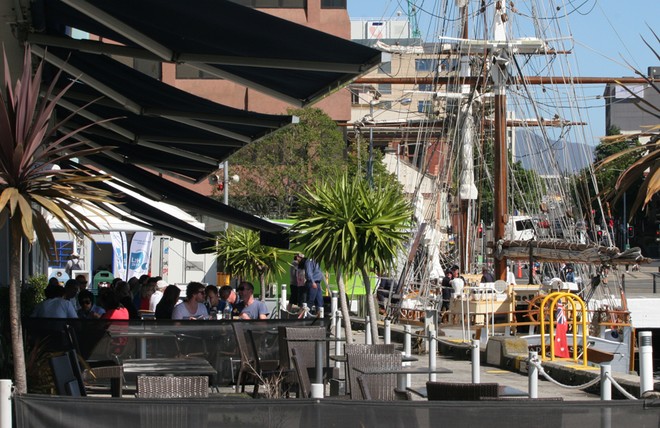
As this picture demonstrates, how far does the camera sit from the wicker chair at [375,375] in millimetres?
10508

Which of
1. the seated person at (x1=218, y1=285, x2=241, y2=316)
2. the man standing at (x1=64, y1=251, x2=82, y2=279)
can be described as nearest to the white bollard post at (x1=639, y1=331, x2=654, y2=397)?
the seated person at (x1=218, y1=285, x2=241, y2=316)

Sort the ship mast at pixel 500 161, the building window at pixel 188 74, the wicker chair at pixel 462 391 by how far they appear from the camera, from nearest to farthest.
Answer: the wicker chair at pixel 462 391 → the ship mast at pixel 500 161 → the building window at pixel 188 74

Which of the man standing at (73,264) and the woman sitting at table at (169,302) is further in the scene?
the man standing at (73,264)

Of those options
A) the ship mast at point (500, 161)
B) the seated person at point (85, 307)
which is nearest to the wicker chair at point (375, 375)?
the seated person at point (85, 307)

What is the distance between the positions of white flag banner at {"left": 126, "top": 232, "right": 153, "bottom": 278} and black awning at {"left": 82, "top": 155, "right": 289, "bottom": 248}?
380 inches

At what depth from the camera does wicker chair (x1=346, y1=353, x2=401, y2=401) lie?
10508 mm

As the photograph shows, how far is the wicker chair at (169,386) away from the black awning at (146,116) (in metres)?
3.12

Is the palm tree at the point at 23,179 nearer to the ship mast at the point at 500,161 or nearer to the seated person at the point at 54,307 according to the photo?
the seated person at the point at 54,307

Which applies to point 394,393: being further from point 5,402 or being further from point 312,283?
point 312,283

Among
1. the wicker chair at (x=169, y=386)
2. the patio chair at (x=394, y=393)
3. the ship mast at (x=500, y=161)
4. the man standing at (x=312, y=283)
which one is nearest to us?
the wicker chair at (x=169, y=386)

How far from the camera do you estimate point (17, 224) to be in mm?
7871

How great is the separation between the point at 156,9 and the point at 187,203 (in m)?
7.12

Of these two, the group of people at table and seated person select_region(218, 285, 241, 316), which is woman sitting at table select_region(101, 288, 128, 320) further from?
seated person select_region(218, 285, 241, 316)

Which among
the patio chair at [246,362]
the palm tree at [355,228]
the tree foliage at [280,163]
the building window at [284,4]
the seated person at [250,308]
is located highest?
the building window at [284,4]
